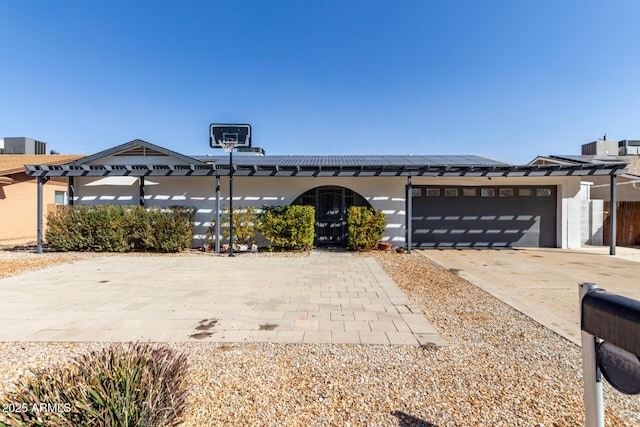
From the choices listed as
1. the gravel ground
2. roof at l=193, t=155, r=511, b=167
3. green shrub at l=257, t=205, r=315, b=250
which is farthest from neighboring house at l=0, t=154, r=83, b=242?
the gravel ground

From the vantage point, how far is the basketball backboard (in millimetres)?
10781

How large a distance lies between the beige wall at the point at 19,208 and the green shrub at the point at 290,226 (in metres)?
11.3

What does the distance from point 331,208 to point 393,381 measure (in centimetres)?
932

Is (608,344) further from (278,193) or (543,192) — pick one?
(543,192)

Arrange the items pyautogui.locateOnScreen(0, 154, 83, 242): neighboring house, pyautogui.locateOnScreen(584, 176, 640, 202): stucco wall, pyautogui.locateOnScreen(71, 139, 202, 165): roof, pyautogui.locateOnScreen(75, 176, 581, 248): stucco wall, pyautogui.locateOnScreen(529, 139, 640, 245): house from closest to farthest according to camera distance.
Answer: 1. pyautogui.locateOnScreen(71, 139, 202, 165): roof
2. pyautogui.locateOnScreen(75, 176, 581, 248): stucco wall
3. pyautogui.locateOnScreen(529, 139, 640, 245): house
4. pyautogui.locateOnScreen(0, 154, 83, 242): neighboring house
5. pyautogui.locateOnScreen(584, 176, 640, 202): stucco wall

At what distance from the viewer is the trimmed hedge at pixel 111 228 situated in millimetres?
10094

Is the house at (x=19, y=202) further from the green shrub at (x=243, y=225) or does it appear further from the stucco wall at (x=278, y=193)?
the green shrub at (x=243, y=225)

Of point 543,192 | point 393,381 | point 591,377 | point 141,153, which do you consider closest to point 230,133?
point 141,153

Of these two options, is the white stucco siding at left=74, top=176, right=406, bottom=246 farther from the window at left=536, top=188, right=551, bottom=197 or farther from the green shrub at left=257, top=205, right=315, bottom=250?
the window at left=536, top=188, right=551, bottom=197

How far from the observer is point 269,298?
5.29 m

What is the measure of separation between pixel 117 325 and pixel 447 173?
9.99 meters

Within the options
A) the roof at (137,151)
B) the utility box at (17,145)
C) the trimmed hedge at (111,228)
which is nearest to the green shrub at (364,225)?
the trimmed hedge at (111,228)

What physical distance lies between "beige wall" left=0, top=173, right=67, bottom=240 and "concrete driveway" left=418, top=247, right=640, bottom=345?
1763cm

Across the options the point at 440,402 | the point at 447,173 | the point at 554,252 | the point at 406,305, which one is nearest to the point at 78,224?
the point at 406,305
